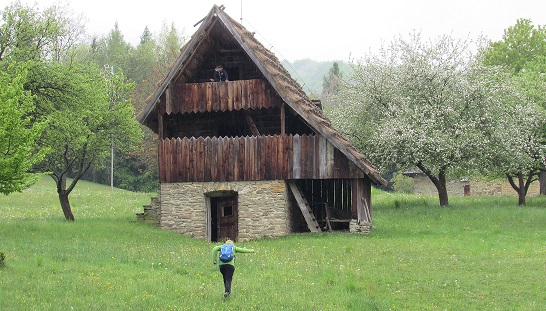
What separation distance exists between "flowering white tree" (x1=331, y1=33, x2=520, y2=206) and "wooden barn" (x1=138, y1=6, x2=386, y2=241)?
283 inches

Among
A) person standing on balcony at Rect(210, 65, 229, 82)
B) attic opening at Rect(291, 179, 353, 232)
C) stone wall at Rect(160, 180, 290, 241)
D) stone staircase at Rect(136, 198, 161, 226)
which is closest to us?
stone wall at Rect(160, 180, 290, 241)

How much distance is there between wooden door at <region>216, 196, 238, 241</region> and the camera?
92.8 feet

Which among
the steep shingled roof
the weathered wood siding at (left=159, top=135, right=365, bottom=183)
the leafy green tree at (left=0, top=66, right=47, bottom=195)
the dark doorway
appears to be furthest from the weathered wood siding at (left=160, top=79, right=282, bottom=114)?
the leafy green tree at (left=0, top=66, right=47, bottom=195)

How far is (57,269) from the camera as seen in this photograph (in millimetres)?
16906

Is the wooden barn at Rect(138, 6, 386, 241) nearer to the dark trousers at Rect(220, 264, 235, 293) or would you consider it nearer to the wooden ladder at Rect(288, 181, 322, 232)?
the wooden ladder at Rect(288, 181, 322, 232)

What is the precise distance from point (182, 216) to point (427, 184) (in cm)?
3708

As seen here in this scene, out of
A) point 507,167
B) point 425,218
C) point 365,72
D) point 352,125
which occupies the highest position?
point 365,72

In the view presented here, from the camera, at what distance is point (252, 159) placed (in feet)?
88.1

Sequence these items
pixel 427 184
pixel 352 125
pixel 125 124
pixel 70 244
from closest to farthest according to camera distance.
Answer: pixel 70 244
pixel 125 124
pixel 352 125
pixel 427 184

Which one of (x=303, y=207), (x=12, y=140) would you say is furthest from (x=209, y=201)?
(x=12, y=140)

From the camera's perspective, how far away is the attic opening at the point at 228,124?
29.4 metres

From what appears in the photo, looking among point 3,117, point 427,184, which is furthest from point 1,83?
point 427,184

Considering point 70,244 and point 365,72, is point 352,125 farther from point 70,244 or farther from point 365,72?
point 70,244

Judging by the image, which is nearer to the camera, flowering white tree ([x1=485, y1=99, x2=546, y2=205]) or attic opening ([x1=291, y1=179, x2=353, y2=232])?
attic opening ([x1=291, y1=179, x2=353, y2=232])
